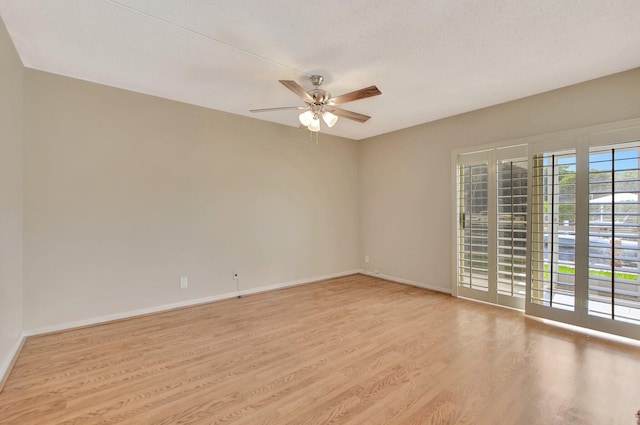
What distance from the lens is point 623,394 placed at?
2014 mm

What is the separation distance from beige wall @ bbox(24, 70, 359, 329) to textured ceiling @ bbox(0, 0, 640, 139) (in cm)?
38

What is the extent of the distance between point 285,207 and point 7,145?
10.4 ft

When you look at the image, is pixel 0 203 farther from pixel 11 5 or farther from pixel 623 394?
pixel 623 394

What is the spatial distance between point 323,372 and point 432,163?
139 inches

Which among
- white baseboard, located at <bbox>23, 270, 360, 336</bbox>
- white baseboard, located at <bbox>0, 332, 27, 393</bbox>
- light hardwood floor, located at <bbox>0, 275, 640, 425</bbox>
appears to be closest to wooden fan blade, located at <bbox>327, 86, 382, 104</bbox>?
light hardwood floor, located at <bbox>0, 275, 640, 425</bbox>

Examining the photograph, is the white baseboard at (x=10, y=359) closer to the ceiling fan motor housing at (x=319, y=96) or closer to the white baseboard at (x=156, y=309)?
the white baseboard at (x=156, y=309)

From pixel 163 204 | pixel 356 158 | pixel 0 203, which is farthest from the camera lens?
pixel 356 158

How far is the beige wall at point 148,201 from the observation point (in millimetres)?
2982

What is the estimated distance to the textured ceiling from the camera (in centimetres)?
204

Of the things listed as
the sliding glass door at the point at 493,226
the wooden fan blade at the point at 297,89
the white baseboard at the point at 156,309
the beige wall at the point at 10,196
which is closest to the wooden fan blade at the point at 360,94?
the wooden fan blade at the point at 297,89

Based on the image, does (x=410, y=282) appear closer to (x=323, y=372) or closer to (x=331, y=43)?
(x=323, y=372)

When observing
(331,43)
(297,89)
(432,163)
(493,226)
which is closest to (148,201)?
(297,89)

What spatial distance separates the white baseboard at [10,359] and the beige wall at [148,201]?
9.1 inches

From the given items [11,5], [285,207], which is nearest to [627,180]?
[285,207]
